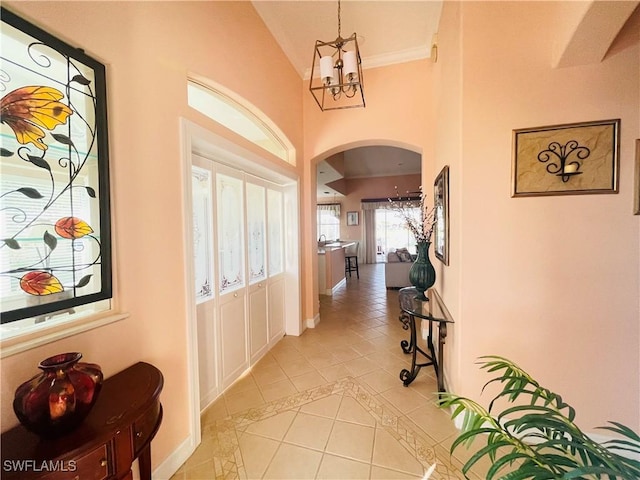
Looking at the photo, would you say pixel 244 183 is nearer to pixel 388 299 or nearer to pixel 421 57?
pixel 421 57

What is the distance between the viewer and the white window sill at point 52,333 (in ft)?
3.02

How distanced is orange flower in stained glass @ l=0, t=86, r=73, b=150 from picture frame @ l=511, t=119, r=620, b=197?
2443 mm

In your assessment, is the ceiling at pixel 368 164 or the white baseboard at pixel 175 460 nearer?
the white baseboard at pixel 175 460

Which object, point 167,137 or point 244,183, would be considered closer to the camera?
point 167,137

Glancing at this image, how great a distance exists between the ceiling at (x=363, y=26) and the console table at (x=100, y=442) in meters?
3.24

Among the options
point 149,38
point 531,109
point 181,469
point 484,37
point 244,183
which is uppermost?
point 484,37

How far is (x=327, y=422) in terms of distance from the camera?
76.3 inches

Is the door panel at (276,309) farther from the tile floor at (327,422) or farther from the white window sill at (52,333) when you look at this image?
the white window sill at (52,333)

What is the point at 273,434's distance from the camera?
183 centimetres

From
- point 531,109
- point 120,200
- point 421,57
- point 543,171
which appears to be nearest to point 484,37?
point 531,109

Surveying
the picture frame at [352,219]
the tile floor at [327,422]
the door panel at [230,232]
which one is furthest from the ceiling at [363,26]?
the picture frame at [352,219]

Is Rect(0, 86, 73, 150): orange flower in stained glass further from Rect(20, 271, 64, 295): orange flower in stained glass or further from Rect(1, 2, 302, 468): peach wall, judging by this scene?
Rect(20, 271, 64, 295): orange flower in stained glass

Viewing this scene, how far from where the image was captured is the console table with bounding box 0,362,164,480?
792mm

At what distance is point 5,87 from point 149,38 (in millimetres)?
814
